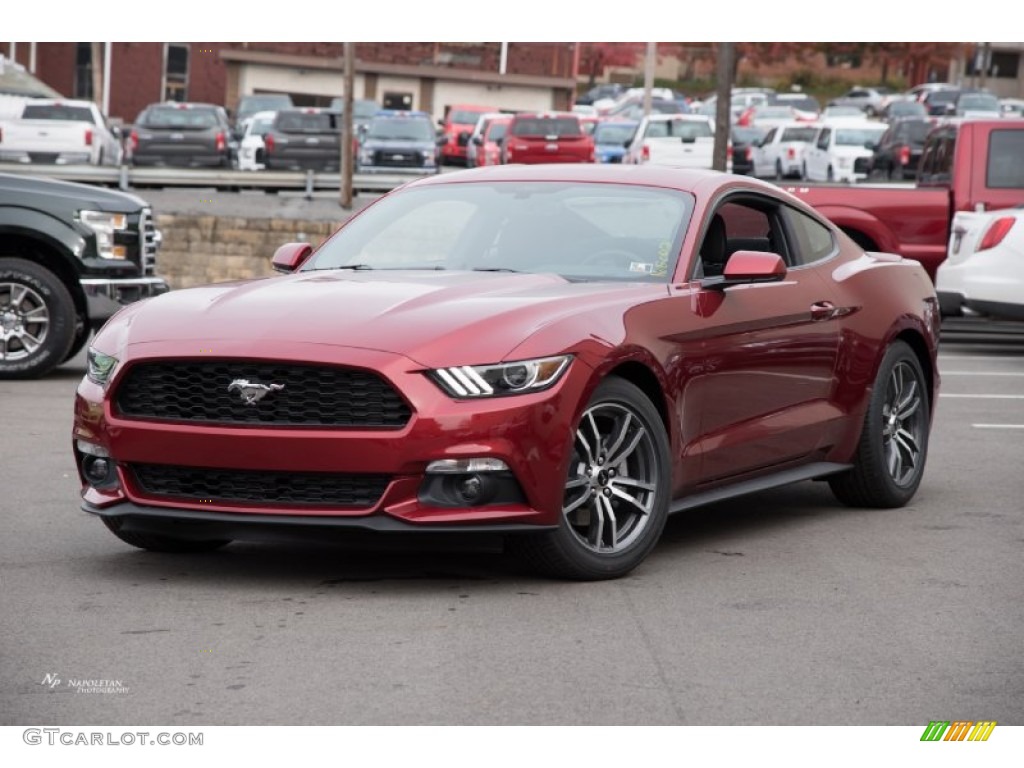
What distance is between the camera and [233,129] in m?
51.4

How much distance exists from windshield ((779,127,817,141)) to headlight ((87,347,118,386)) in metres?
43.1

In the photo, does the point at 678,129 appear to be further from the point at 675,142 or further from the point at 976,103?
the point at 976,103

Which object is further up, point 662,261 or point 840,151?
point 662,261

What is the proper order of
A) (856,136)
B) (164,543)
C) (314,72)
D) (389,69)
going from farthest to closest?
1. (389,69)
2. (314,72)
3. (856,136)
4. (164,543)

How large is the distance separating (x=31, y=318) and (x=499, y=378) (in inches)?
310

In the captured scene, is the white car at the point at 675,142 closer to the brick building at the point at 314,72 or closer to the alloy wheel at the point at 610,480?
the brick building at the point at 314,72

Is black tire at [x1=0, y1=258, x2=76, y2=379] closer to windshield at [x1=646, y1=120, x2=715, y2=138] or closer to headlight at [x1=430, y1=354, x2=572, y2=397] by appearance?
headlight at [x1=430, y1=354, x2=572, y2=397]

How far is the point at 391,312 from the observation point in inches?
267

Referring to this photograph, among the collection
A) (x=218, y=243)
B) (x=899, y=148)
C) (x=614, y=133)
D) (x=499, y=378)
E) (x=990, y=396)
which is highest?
(x=499, y=378)

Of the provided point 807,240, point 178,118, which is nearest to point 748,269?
point 807,240

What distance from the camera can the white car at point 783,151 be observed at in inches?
1926

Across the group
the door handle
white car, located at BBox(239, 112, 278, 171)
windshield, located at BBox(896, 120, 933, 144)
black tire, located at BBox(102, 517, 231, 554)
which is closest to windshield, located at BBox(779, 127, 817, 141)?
windshield, located at BBox(896, 120, 933, 144)

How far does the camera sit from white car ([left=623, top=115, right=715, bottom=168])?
44375 mm

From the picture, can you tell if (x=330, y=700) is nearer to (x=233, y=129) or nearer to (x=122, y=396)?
(x=122, y=396)
